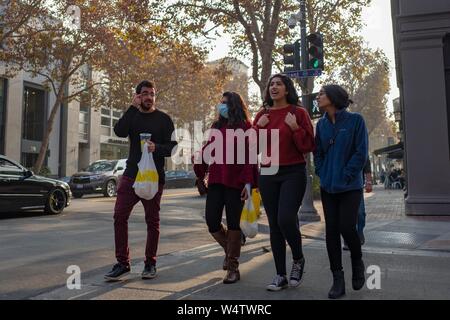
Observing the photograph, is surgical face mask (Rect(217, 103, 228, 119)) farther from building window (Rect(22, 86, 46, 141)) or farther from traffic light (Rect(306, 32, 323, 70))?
building window (Rect(22, 86, 46, 141))

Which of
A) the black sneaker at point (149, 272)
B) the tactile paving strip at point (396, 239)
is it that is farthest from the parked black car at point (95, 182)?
the black sneaker at point (149, 272)

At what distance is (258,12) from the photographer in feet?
50.9

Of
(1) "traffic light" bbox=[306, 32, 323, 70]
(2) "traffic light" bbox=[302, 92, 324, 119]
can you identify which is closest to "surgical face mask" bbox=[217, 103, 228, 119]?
(2) "traffic light" bbox=[302, 92, 324, 119]

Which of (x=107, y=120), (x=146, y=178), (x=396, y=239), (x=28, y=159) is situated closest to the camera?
(x=146, y=178)

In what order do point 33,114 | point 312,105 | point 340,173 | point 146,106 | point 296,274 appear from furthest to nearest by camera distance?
point 33,114
point 312,105
point 146,106
point 296,274
point 340,173

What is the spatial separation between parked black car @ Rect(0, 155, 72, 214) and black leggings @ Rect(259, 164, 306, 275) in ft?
24.7

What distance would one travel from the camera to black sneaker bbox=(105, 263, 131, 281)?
4.37m

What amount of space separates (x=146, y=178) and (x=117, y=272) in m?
0.95

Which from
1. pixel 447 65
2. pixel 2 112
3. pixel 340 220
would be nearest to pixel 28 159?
pixel 2 112

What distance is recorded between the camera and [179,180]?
31.4 meters

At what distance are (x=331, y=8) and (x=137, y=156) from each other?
17.9 meters
